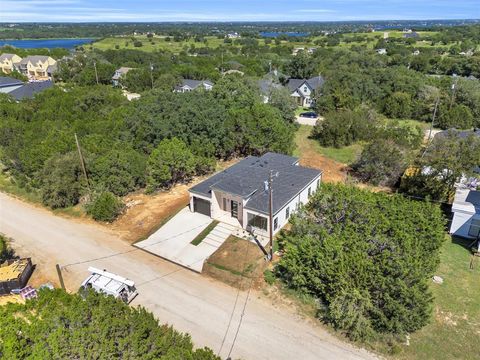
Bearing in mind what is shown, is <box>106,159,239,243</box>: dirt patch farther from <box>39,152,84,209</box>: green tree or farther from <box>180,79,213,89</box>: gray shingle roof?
<box>180,79,213,89</box>: gray shingle roof

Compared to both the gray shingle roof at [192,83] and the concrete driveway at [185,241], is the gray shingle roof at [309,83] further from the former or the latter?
the concrete driveway at [185,241]

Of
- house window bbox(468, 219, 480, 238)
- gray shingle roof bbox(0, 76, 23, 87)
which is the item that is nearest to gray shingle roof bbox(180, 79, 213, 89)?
gray shingle roof bbox(0, 76, 23, 87)

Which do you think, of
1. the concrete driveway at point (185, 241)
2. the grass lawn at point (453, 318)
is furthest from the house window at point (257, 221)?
the grass lawn at point (453, 318)

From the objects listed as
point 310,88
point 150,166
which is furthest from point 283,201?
point 310,88

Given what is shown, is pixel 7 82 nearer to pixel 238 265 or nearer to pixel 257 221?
pixel 257 221

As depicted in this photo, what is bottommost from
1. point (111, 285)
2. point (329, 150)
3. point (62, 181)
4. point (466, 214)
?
point (329, 150)

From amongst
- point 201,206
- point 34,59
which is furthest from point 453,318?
point 34,59
